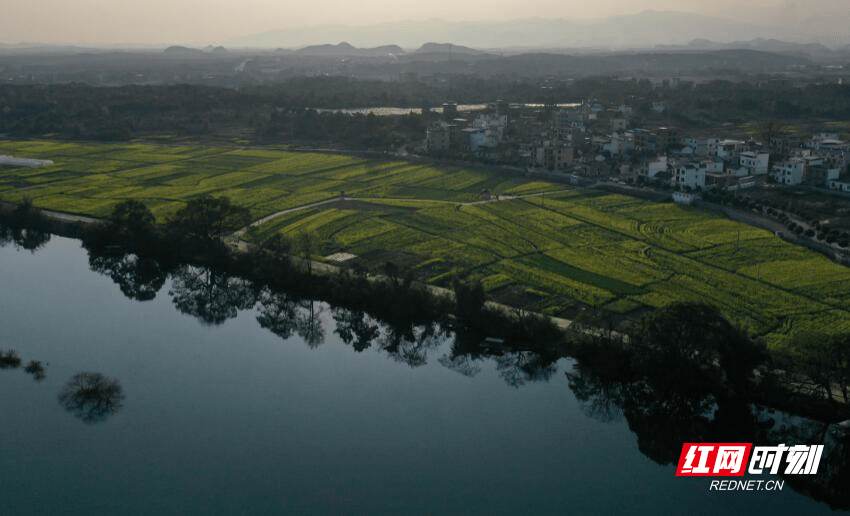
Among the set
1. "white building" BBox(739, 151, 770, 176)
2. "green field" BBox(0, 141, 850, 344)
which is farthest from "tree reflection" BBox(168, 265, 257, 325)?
"white building" BBox(739, 151, 770, 176)

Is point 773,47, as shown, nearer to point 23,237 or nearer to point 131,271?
point 23,237

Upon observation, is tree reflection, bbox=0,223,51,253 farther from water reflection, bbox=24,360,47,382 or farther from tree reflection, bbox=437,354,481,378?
tree reflection, bbox=437,354,481,378

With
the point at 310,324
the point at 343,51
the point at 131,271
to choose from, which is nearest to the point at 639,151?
the point at 310,324

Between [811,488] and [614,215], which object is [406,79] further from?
[811,488]

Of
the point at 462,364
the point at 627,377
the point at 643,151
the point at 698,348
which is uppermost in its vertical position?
the point at 698,348

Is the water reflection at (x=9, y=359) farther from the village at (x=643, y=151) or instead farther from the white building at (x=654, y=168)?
the white building at (x=654, y=168)
